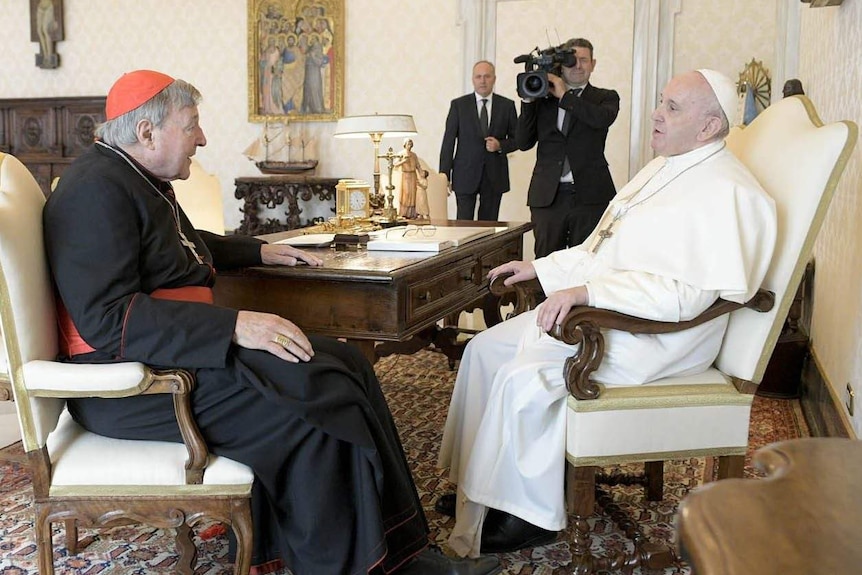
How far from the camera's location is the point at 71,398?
6.61 feet

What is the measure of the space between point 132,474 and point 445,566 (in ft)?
2.77

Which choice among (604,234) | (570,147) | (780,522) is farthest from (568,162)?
(780,522)

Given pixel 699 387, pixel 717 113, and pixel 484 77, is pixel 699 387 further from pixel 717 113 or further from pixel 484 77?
pixel 484 77

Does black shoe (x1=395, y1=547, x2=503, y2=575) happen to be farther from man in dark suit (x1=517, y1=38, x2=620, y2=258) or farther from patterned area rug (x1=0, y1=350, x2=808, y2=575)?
man in dark suit (x1=517, y1=38, x2=620, y2=258)

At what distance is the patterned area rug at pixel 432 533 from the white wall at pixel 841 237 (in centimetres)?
49

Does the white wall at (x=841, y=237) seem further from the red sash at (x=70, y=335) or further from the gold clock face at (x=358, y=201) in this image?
the red sash at (x=70, y=335)

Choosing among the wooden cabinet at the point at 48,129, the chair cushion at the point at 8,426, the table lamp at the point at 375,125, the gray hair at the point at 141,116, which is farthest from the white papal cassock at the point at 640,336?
the wooden cabinet at the point at 48,129

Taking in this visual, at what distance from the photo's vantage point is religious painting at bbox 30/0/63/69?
9594mm

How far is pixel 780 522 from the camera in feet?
2.17

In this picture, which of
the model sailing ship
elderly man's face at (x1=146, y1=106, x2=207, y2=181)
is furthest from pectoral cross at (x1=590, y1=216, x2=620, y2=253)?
the model sailing ship

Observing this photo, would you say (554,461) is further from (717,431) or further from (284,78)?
(284,78)

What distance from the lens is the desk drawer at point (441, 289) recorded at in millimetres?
2711

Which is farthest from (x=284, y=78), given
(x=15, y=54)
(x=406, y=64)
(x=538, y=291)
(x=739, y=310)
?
(x=739, y=310)

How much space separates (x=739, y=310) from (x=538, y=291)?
737mm
